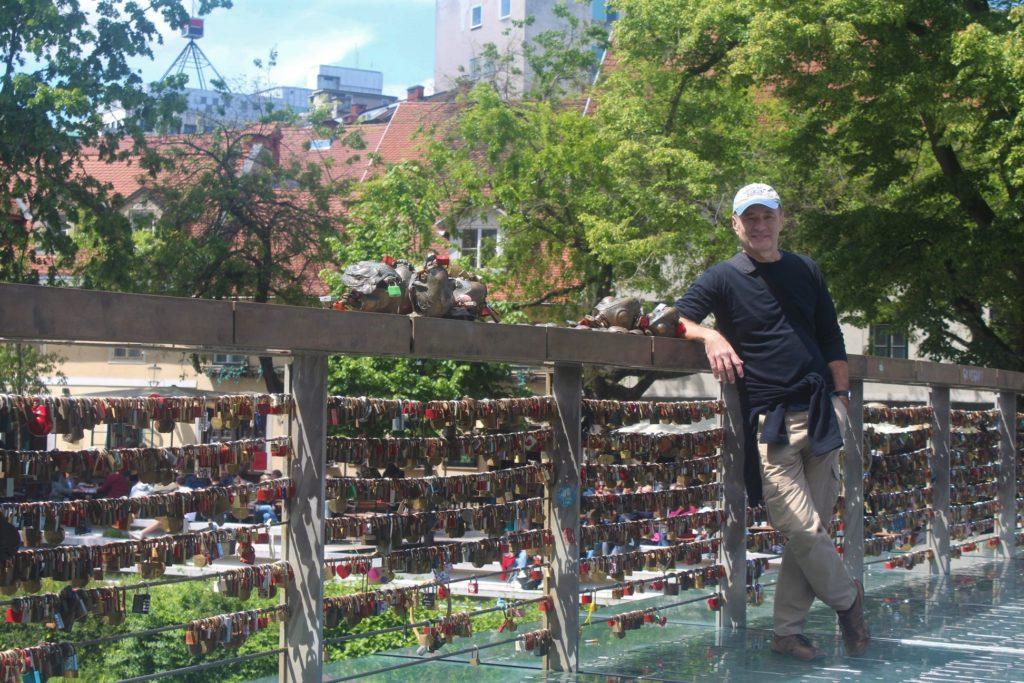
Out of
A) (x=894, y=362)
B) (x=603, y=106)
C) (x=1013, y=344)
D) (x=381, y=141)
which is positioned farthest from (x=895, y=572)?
(x=381, y=141)

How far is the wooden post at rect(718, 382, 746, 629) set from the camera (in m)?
6.95

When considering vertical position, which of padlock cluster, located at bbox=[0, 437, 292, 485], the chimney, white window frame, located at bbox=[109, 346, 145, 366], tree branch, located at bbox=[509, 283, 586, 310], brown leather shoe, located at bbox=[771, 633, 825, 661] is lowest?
brown leather shoe, located at bbox=[771, 633, 825, 661]

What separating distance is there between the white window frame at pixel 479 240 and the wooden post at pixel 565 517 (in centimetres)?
2545

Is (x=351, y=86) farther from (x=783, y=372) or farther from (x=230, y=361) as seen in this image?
(x=783, y=372)

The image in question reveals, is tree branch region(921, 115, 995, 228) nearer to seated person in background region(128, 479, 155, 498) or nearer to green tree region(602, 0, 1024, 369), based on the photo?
green tree region(602, 0, 1024, 369)

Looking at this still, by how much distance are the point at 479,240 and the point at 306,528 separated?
1244 inches

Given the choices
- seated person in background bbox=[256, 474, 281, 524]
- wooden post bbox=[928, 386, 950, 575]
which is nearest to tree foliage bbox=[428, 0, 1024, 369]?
wooden post bbox=[928, 386, 950, 575]

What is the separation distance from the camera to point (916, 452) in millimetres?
9672

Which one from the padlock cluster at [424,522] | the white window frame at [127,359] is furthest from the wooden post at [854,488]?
the white window frame at [127,359]

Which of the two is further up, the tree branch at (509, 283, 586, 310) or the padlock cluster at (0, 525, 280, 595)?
the tree branch at (509, 283, 586, 310)

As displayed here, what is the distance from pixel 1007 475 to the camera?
37.5 feet

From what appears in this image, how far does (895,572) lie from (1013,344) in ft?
61.0

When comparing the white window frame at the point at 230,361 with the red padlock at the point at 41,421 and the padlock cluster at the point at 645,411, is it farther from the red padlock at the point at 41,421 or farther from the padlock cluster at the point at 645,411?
the red padlock at the point at 41,421

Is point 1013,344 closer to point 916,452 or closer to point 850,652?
point 916,452
